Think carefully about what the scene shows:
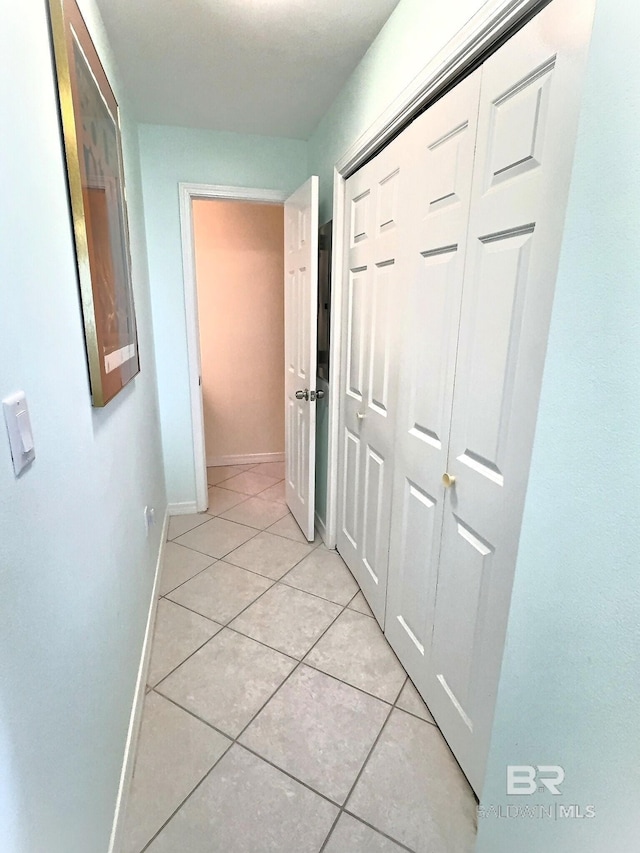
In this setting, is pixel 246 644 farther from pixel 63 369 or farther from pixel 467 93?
pixel 467 93

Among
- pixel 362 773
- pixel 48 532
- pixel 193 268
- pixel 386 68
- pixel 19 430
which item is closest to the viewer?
pixel 19 430

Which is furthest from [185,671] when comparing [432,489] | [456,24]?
[456,24]

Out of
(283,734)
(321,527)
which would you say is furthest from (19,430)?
(321,527)

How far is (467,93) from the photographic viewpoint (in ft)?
3.64

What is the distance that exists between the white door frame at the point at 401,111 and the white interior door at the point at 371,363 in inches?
2.2

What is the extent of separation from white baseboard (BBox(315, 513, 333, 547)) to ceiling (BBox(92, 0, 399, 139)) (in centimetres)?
231

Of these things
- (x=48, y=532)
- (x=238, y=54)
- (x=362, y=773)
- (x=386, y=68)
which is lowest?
(x=362, y=773)

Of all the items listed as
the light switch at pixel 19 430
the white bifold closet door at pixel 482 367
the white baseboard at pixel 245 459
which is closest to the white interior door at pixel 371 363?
the white bifold closet door at pixel 482 367

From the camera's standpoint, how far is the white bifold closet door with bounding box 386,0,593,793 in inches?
33.8

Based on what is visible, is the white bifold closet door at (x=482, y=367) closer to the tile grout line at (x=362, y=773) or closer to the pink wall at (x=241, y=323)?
the tile grout line at (x=362, y=773)

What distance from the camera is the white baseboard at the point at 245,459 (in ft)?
12.9

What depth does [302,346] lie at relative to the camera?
249 cm

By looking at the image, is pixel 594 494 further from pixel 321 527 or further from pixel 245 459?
pixel 245 459

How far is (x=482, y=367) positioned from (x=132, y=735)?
1.53 meters
